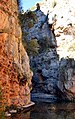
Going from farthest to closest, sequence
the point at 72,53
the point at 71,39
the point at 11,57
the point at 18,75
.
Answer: the point at 71,39 < the point at 72,53 < the point at 18,75 < the point at 11,57

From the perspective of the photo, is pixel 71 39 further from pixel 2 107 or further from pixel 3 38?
pixel 2 107

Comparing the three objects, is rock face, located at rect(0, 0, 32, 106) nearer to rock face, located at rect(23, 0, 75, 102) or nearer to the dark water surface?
the dark water surface

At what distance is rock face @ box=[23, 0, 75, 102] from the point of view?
55.1 meters

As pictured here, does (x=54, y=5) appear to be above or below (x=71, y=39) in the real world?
above

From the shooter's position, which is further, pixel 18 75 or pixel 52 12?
pixel 52 12

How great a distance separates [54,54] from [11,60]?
36.4 meters

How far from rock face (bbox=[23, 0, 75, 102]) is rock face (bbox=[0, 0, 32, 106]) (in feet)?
46.8

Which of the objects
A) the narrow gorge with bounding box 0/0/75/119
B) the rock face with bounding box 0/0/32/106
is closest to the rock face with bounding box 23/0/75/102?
the narrow gorge with bounding box 0/0/75/119

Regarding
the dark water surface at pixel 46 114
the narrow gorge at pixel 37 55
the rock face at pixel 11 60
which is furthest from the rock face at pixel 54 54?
the dark water surface at pixel 46 114

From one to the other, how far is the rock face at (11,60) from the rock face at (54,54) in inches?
562

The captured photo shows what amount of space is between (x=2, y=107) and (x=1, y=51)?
12.2m

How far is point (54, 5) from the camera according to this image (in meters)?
81.3

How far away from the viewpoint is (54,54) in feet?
220

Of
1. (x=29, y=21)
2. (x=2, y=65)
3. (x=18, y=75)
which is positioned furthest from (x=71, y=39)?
(x=2, y=65)
